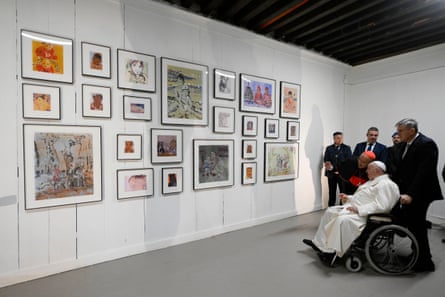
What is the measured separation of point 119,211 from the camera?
299 cm

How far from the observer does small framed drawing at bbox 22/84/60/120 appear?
8.03 feet

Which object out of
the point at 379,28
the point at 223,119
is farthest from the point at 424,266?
the point at 379,28

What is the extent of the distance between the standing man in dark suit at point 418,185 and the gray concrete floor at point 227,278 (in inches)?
14.8

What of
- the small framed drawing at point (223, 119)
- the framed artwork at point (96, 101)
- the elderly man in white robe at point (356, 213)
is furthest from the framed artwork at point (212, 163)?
the elderly man in white robe at point (356, 213)

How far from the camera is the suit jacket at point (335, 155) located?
473cm

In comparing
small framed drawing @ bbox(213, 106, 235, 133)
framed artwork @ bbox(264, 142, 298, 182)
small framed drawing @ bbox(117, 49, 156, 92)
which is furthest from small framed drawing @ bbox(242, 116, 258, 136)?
small framed drawing @ bbox(117, 49, 156, 92)

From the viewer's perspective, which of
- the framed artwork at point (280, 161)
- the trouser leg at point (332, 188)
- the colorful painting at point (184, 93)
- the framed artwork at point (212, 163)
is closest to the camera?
the colorful painting at point (184, 93)

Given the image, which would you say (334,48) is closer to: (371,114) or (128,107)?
(371,114)

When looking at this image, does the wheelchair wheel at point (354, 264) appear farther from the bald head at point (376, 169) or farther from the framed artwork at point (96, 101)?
the framed artwork at point (96, 101)

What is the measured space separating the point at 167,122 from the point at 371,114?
445 centimetres

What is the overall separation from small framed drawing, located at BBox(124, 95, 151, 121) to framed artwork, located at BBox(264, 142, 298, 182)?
207 centimetres

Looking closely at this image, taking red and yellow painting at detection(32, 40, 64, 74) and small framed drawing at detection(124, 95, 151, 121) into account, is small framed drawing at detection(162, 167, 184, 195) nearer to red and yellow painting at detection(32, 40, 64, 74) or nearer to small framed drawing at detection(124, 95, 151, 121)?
small framed drawing at detection(124, 95, 151, 121)

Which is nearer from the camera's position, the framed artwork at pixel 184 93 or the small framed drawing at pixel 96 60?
the small framed drawing at pixel 96 60

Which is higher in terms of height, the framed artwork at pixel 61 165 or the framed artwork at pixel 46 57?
the framed artwork at pixel 46 57
